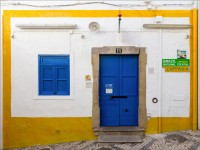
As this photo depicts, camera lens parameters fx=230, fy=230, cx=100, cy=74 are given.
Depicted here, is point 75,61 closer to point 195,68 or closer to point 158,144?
point 158,144

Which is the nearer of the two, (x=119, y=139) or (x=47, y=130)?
(x=119, y=139)

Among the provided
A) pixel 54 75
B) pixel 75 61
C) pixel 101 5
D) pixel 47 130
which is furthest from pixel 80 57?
pixel 47 130

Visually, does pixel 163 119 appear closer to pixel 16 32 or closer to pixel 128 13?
pixel 128 13

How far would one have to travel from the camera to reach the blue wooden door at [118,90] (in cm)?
720

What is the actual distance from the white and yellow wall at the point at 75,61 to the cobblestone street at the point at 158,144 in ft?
0.86

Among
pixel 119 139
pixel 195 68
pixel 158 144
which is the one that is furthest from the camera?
pixel 195 68

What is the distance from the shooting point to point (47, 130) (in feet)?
23.4

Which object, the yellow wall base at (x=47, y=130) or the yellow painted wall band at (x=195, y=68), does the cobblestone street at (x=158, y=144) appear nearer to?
the yellow wall base at (x=47, y=130)

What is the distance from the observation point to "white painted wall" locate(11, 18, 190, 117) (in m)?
A: 7.09

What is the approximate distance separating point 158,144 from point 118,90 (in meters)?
1.96

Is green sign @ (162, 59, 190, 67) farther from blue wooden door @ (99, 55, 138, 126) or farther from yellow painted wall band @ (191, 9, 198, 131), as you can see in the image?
blue wooden door @ (99, 55, 138, 126)

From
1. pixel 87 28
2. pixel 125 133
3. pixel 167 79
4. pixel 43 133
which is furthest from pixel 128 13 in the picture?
pixel 43 133

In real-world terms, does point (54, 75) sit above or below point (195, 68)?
below

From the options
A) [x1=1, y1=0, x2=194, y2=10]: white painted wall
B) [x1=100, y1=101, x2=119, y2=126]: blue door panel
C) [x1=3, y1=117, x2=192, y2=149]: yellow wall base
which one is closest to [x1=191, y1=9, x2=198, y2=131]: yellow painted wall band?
[x1=1, y1=0, x2=194, y2=10]: white painted wall
